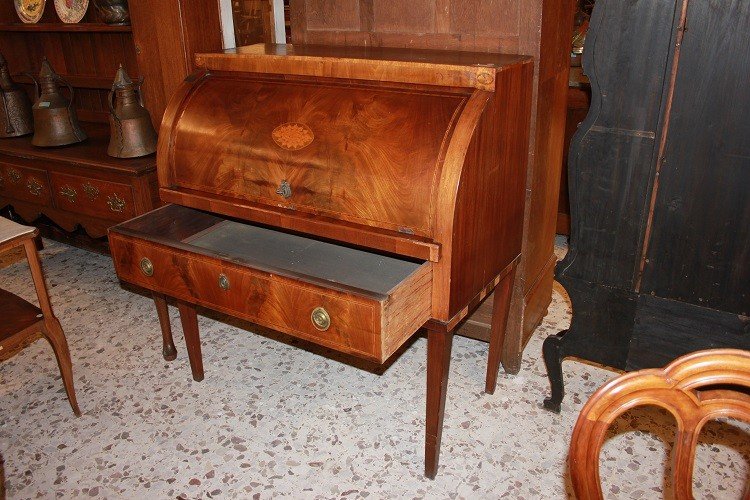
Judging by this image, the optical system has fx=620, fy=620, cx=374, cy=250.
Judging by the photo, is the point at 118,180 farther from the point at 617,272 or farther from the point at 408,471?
the point at 617,272

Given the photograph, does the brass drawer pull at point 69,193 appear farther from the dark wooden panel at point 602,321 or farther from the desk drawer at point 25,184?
the dark wooden panel at point 602,321

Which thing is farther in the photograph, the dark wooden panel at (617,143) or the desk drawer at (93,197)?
the desk drawer at (93,197)

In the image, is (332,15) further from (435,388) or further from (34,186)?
(34,186)

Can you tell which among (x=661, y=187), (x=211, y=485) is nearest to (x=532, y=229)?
(x=661, y=187)

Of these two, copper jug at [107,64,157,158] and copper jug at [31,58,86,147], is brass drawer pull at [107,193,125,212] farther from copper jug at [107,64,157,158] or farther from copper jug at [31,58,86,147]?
copper jug at [31,58,86,147]

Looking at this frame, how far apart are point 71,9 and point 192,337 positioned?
1.91m

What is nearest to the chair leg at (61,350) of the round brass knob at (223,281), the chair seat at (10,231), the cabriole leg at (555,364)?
the chair seat at (10,231)

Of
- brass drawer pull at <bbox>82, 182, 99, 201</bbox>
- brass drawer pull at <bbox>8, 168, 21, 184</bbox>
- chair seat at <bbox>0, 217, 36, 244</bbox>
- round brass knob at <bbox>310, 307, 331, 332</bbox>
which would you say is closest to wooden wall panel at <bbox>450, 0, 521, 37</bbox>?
round brass knob at <bbox>310, 307, 331, 332</bbox>

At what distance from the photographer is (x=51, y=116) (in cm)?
295

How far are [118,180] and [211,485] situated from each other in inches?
56.4

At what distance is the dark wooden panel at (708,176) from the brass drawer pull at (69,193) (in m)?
2.45

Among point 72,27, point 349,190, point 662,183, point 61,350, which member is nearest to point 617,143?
point 662,183

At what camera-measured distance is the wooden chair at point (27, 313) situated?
1873mm

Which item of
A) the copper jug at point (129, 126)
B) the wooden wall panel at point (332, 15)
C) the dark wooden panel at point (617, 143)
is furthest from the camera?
the copper jug at point (129, 126)
